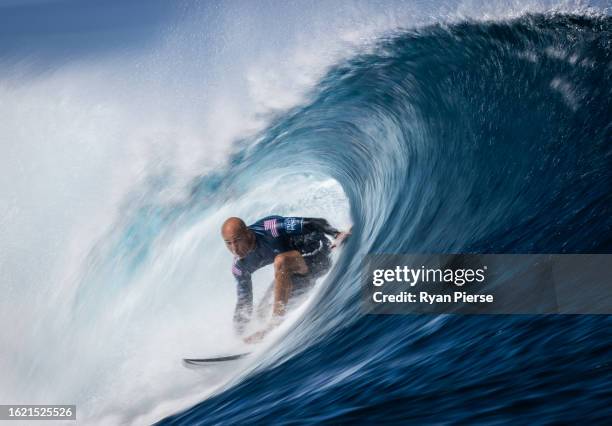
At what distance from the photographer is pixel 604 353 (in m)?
2.42

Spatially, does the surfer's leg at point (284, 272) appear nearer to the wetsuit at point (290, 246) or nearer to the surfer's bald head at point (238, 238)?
the wetsuit at point (290, 246)

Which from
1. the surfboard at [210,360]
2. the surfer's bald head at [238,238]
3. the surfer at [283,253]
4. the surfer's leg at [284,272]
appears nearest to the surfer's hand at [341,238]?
the surfer at [283,253]

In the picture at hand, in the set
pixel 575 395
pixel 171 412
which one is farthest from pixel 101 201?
pixel 575 395

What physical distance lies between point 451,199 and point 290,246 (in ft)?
2.84

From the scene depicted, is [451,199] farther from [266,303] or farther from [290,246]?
[266,303]

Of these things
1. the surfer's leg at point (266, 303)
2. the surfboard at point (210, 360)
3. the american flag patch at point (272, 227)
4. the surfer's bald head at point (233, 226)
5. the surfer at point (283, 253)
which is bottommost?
the surfboard at point (210, 360)

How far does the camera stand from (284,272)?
329 cm

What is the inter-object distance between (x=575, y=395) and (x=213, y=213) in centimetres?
218

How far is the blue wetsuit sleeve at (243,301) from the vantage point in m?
3.35

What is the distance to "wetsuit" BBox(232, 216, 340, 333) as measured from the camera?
10.8 feet

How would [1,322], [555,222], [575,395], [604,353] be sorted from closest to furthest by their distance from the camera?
[575,395], [604,353], [555,222], [1,322]

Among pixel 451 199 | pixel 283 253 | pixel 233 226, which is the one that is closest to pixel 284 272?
pixel 283 253

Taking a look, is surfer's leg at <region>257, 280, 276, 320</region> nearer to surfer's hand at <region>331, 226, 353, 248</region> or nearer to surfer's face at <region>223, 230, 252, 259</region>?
surfer's face at <region>223, 230, 252, 259</region>

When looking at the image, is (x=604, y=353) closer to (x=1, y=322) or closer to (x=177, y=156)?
(x=177, y=156)
